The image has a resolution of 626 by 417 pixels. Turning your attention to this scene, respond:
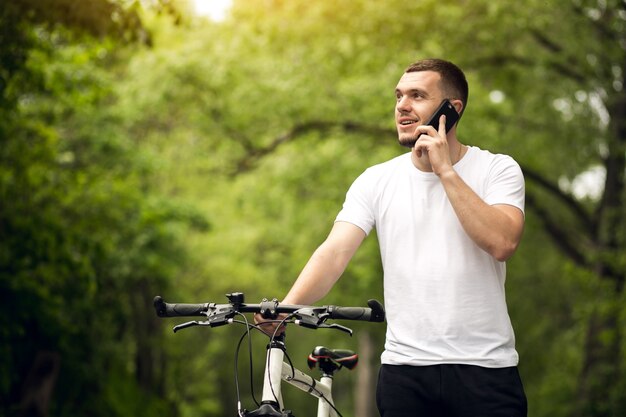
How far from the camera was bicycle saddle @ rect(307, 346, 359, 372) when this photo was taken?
4.25m

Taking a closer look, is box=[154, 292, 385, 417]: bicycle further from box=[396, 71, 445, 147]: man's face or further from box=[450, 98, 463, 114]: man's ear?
box=[450, 98, 463, 114]: man's ear

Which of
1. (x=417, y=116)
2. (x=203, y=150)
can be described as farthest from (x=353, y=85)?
(x=417, y=116)

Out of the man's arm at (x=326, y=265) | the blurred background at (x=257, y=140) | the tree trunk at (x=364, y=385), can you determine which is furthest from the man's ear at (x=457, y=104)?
the tree trunk at (x=364, y=385)

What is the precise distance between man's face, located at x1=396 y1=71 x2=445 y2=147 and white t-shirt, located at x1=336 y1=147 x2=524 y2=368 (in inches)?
7.2

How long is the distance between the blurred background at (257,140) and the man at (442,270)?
21.8 ft

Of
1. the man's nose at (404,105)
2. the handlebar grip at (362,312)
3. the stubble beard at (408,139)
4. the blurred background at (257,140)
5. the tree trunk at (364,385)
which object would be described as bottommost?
the tree trunk at (364,385)

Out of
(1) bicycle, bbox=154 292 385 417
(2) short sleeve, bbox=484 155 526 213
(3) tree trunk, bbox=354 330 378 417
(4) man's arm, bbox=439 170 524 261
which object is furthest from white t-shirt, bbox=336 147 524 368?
(3) tree trunk, bbox=354 330 378 417

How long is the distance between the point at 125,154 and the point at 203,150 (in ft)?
5.07

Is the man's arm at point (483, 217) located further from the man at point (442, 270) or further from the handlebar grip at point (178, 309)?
the handlebar grip at point (178, 309)

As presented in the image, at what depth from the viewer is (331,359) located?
169 inches

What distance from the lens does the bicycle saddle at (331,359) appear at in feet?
13.9

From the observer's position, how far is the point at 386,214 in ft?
11.9

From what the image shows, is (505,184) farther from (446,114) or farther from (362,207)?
(362,207)

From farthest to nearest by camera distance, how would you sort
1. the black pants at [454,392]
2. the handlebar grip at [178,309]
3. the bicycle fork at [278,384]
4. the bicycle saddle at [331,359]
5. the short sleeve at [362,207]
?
the bicycle saddle at [331,359]
the short sleeve at [362,207]
the handlebar grip at [178,309]
the black pants at [454,392]
the bicycle fork at [278,384]
